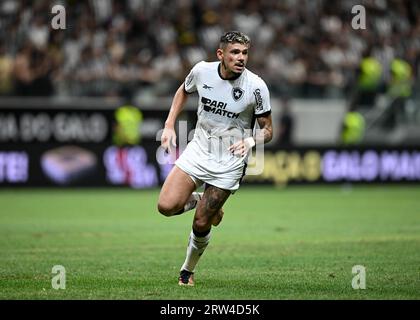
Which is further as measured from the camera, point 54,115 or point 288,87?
point 288,87

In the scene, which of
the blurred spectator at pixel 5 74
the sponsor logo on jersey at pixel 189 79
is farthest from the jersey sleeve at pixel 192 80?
the blurred spectator at pixel 5 74

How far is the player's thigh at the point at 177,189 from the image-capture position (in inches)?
380

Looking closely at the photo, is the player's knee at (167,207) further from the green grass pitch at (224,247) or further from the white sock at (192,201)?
the green grass pitch at (224,247)

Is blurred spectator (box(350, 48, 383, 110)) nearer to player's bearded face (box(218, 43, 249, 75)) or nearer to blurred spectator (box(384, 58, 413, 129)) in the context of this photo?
blurred spectator (box(384, 58, 413, 129))

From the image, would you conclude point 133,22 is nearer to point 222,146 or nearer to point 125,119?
point 125,119

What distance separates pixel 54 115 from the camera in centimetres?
2483

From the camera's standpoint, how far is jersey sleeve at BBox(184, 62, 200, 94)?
32.7 feet

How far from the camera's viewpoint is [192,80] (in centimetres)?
999

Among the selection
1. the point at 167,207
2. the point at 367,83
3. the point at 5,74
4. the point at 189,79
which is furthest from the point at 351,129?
the point at 167,207

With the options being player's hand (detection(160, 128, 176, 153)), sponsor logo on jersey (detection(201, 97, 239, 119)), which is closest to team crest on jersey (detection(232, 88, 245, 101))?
sponsor logo on jersey (detection(201, 97, 239, 119))

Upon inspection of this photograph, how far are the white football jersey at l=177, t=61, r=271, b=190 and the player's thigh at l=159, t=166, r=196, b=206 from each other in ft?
0.30

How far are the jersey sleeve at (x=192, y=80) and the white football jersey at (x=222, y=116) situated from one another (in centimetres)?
1

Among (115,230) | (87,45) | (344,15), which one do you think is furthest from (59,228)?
(344,15)

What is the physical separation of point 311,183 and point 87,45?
24.5 feet
